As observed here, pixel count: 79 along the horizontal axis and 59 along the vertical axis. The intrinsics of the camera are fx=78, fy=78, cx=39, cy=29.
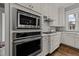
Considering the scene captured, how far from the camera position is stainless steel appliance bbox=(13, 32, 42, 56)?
37.4 inches

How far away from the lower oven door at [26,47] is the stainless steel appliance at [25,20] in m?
0.19

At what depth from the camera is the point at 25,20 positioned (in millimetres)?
1076

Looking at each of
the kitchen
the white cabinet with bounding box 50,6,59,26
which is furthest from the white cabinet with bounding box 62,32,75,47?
the white cabinet with bounding box 50,6,59,26

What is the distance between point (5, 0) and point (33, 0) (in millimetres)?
367

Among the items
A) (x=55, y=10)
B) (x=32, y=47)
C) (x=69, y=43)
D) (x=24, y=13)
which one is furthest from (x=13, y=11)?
(x=69, y=43)

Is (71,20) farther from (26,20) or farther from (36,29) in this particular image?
(26,20)

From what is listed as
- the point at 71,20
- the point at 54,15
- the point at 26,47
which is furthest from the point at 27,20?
the point at 71,20

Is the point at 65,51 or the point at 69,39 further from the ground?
the point at 69,39

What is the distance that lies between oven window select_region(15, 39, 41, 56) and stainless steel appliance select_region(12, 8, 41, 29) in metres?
0.24

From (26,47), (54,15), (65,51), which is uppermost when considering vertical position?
(54,15)

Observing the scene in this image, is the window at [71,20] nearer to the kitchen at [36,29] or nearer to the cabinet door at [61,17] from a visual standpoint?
the kitchen at [36,29]

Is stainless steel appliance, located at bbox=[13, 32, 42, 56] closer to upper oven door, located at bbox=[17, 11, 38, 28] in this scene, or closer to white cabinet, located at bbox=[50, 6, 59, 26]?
upper oven door, located at bbox=[17, 11, 38, 28]

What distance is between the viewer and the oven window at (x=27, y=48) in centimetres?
99

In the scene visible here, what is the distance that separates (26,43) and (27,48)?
0.09 m
